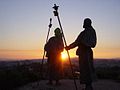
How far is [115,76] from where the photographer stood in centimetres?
2186

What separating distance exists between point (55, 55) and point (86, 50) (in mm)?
5588

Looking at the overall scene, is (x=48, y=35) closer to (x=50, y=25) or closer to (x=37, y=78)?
(x=50, y=25)

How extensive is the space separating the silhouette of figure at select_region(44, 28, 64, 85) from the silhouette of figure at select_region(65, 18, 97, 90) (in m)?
5.07

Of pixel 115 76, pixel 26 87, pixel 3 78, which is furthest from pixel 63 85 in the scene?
pixel 115 76

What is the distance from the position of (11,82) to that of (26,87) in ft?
2.80

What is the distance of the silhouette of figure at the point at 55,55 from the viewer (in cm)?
1886

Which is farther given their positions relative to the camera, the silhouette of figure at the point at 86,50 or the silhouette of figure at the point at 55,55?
the silhouette of figure at the point at 55,55

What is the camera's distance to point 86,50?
13.7 metres

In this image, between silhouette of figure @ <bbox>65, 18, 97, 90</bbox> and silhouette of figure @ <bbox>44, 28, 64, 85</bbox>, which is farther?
silhouette of figure @ <bbox>44, 28, 64, 85</bbox>

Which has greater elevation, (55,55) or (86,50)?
(55,55)

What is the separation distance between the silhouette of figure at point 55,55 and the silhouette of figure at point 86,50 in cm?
507

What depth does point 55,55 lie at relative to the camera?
1911 cm

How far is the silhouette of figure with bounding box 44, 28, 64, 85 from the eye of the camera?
1886 cm

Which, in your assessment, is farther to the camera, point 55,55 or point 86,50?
point 55,55
